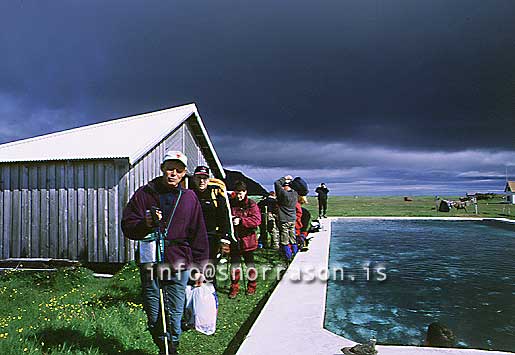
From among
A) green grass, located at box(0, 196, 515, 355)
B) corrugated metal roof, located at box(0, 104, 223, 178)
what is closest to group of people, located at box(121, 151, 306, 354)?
green grass, located at box(0, 196, 515, 355)

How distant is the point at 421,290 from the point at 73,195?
9.01m

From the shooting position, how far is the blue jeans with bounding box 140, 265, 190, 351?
Answer: 440cm

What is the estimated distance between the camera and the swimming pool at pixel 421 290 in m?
6.49

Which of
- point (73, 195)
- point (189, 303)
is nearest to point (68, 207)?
point (73, 195)

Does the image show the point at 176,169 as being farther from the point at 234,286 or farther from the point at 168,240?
the point at 234,286

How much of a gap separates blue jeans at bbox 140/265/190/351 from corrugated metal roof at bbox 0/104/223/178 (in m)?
7.00

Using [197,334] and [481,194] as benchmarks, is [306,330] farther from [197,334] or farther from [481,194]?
[481,194]

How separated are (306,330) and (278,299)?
1.65 meters

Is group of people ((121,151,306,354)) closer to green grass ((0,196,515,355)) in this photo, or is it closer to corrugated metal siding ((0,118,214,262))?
green grass ((0,196,515,355))

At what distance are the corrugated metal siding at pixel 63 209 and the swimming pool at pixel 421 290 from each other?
5972 millimetres

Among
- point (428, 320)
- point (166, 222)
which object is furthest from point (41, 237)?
point (428, 320)

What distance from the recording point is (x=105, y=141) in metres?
13.0

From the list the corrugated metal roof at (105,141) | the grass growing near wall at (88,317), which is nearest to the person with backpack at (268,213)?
the grass growing near wall at (88,317)

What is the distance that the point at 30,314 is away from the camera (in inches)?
276
